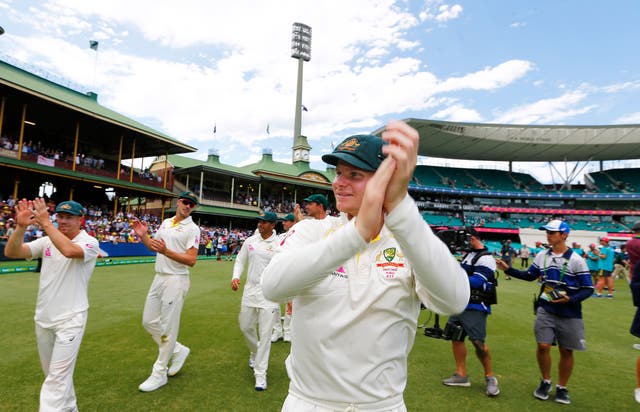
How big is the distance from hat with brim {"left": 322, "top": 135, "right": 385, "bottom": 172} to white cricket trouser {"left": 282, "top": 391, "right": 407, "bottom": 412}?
3.33ft

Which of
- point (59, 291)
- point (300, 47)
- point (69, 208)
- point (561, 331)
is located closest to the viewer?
point (59, 291)

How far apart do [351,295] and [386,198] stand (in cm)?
56

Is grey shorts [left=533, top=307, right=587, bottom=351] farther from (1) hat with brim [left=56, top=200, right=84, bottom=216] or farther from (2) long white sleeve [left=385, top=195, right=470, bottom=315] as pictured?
(1) hat with brim [left=56, top=200, right=84, bottom=216]

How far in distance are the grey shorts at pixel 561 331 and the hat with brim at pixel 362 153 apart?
4.86 metres

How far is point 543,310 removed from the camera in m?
4.95

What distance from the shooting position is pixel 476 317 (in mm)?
4957

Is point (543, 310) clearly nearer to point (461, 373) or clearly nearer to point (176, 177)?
point (461, 373)

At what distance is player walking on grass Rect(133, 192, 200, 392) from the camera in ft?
15.6

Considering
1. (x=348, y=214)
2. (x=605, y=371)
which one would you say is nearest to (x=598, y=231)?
(x=605, y=371)

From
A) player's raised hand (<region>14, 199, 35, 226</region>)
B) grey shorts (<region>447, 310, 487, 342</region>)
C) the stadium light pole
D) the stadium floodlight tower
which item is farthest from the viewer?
the stadium light pole

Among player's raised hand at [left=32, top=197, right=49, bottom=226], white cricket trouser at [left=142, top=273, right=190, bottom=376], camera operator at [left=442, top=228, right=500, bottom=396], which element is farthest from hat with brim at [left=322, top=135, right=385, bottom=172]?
white cricket trouser at [left=142, top=273, right=190, bottom=376]

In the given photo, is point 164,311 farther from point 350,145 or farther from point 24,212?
point 350,145

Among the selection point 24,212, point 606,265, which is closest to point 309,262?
point 24,212

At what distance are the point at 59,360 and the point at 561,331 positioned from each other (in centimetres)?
613
